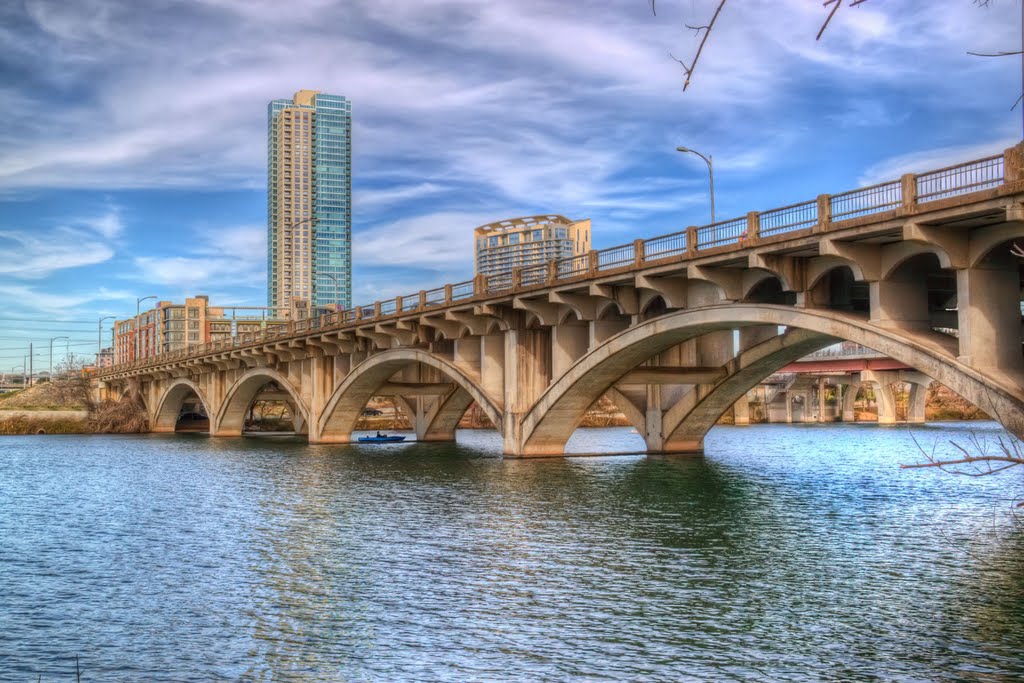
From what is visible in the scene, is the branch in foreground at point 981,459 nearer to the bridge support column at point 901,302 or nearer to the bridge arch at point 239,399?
the bridge support column at point 901,302

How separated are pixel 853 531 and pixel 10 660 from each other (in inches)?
865

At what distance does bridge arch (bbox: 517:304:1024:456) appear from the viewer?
83.9 ft

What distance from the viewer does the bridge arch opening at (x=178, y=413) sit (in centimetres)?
11656

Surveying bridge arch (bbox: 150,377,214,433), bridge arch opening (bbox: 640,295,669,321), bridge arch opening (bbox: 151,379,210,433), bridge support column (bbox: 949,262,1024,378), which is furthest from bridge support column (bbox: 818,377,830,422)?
bridge support column (bbox: 949,262,1024,378)

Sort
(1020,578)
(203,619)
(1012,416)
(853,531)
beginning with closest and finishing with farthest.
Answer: (203,619), (1020,578), (1012,416), (853,531)

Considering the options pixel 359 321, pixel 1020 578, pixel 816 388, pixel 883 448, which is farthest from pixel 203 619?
pixel 816 388

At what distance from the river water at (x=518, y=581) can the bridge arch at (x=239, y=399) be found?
46067mm

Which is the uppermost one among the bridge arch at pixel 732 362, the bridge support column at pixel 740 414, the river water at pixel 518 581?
the bridge arch at pixel 732 362

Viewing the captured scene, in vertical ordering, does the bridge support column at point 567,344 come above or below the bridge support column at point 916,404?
above

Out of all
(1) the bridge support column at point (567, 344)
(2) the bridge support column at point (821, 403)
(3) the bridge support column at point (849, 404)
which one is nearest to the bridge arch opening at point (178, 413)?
(1) the bridge support column at point (567, 344)

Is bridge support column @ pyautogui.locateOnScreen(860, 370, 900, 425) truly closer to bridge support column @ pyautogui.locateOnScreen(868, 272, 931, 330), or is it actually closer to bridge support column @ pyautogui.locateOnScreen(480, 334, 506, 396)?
bridge support column @ pyautogui.locateOnScreen(480, 334, 506, 396)

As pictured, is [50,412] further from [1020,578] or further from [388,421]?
[1020,578]

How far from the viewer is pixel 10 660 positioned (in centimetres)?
1538

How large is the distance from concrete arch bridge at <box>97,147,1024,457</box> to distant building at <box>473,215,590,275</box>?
175 feet
